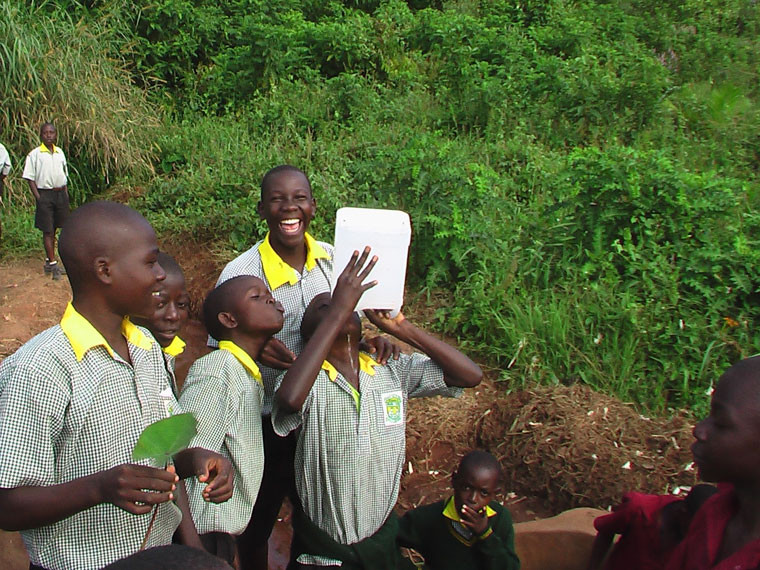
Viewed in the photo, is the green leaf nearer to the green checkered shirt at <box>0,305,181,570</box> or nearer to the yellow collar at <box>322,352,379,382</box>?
the green checkered shirt at <box>0,305,181,570</box>

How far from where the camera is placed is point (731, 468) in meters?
1.58

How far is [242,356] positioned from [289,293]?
1.34 feet

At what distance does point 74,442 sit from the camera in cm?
159

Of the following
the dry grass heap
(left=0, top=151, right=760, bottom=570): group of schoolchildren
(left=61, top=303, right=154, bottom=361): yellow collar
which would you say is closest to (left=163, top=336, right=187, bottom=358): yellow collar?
(left=0, top=151, right=760, bottom=570): group of schoolchildren

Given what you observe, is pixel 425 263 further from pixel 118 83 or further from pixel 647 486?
pixel 118 83

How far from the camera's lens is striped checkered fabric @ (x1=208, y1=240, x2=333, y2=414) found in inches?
95.4

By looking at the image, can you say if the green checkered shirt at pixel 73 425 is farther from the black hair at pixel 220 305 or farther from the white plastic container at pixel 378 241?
the white plastic container at pixel 378 241

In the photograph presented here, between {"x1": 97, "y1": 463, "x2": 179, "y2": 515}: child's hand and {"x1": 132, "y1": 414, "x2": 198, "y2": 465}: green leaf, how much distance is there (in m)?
0.08

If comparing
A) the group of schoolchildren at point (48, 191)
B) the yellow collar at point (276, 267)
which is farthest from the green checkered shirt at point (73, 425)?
the group of schoolchildren at point (48, 191)

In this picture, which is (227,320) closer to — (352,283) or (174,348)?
(352,283)

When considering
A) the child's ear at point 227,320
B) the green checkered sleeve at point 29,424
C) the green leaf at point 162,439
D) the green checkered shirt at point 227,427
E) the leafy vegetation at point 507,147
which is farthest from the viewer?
the leafy vegetation at point 507,147

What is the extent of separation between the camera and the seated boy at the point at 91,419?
1483 mm

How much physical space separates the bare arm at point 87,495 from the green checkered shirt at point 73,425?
40 mm

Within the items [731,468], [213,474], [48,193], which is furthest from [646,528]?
[48,193]
